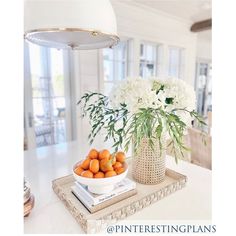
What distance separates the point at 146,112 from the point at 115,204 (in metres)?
0.36

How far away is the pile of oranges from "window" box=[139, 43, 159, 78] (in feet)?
9.54

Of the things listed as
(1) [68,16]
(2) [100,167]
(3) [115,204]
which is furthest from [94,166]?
(1) [68,16]

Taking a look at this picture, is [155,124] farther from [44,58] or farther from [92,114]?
[44,58]

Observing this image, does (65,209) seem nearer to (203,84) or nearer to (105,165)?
(105,165)

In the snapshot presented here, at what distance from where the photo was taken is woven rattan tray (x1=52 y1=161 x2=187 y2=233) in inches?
27.2

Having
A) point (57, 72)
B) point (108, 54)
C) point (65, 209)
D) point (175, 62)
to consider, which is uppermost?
point (175, 62)

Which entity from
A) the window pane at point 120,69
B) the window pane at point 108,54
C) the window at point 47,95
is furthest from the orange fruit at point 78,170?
the window pane at point 120,69

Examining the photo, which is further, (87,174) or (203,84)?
(203,84)

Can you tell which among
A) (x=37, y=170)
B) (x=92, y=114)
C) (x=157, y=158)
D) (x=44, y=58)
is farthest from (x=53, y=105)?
(x=157, y=158)

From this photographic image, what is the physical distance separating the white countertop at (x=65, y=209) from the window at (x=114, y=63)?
209 centimetres

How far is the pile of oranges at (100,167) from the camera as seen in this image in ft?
2.42

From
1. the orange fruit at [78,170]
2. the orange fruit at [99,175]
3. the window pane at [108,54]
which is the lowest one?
the orange fruit at [99,175]

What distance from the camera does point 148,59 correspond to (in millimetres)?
3676

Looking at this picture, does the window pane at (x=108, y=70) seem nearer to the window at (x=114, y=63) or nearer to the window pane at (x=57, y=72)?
the window at (x=114, y=63)
